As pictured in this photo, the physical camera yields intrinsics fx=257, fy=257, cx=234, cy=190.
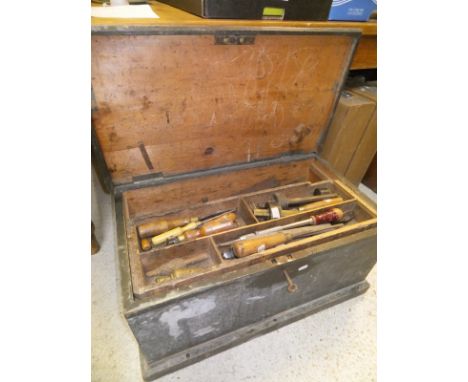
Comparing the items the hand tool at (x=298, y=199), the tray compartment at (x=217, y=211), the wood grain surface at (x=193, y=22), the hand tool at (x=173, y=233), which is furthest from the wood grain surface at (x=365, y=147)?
the hand tool at (x=173, y=233)

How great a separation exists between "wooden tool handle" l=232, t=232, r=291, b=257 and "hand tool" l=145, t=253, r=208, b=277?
0.56 feet

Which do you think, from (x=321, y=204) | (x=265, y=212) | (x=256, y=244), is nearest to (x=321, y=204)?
(x=321, y=204)

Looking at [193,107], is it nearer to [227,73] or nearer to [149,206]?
[227,73]

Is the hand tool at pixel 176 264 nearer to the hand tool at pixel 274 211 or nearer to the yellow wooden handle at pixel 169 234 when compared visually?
the yellow wooden handle at pixel 169 234

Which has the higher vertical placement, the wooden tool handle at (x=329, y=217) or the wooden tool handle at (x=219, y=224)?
the wooden tool handle at (x=329, y=217)

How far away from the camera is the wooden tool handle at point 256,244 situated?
0.77 m

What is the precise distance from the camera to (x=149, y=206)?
3.33ft

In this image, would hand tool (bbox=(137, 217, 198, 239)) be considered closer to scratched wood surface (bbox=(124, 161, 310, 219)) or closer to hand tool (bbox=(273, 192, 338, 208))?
scratched wood surface (bbox=(124, 161, 310, 219))

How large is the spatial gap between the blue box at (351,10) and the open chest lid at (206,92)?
0.37ft

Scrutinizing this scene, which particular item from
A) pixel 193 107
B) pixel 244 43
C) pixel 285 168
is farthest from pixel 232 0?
pixel 285 168

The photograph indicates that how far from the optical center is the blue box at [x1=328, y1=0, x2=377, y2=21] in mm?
903

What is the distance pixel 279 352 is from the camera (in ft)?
3.19

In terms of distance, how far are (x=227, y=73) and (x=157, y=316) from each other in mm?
723

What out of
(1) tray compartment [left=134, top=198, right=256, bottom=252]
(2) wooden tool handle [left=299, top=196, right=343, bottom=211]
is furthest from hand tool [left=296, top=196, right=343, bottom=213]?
(1) tray compartment [left=134, top=198, right=256, bottom=252]
